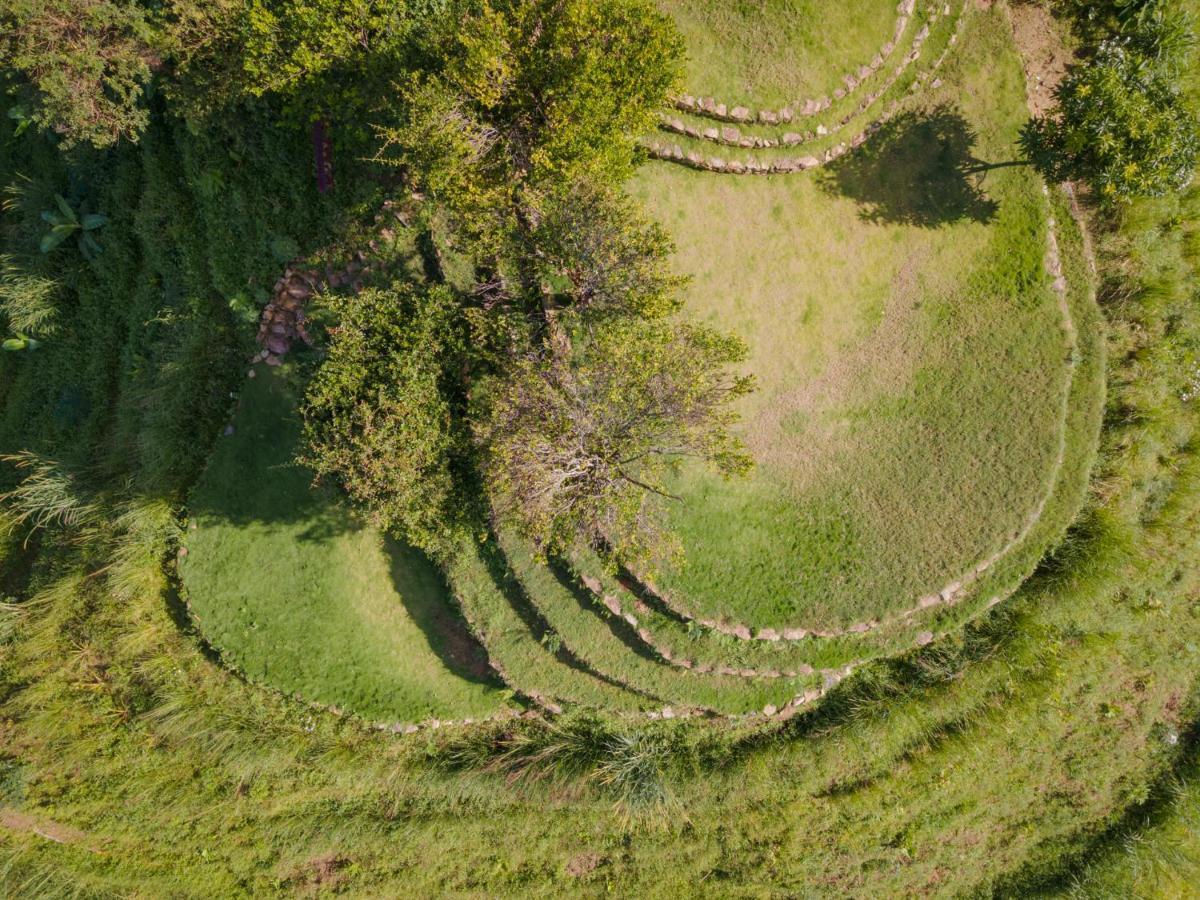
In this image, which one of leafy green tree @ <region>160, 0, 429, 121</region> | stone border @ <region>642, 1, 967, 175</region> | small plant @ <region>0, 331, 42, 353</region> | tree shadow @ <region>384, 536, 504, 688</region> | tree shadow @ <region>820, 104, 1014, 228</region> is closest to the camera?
leafy green tree @ <region>160, 0, 429, 121</region>

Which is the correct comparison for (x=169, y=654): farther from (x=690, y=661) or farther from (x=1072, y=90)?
(x=1072, y=90)

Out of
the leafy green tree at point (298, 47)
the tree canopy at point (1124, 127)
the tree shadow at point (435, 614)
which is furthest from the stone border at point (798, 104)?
the tree shadow at point (435, 614)

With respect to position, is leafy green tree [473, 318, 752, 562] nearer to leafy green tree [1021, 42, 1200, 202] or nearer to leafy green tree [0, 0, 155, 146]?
leafy green tree [1021, 42, 1200, 202]

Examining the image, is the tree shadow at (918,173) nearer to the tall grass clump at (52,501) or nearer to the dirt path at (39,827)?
the tall grass clump at (52,501)

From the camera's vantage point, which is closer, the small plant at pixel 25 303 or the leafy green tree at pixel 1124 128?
the leafy green tree at pixel 1124 128

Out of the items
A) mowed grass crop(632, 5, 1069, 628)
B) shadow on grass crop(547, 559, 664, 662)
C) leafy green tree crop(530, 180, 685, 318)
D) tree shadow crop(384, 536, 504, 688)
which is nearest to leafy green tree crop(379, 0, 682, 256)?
leafy green tree crop(530, 180, 685, 318)

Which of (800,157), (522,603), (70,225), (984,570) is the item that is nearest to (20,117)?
(70,225)

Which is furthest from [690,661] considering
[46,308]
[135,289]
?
[46,308]
